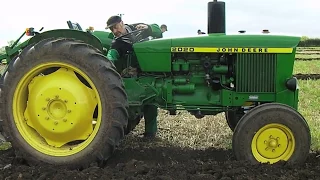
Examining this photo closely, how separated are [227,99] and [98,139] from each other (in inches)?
52.7

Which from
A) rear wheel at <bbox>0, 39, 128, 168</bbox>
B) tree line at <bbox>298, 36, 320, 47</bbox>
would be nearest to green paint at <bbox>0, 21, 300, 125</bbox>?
rear wheel at <bbox>0, 39, 128, 168</bbox>

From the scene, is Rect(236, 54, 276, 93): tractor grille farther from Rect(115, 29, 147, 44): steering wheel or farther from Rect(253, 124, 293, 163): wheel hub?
Rect(115, 29, 147, 44): steering wheel

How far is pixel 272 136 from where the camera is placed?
14.3 ft

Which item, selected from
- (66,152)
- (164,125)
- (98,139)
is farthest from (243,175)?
(164,125)

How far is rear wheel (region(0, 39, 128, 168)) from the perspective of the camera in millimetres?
4238

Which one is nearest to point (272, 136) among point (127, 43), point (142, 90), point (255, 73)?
point (255, 73)

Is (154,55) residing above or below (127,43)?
below

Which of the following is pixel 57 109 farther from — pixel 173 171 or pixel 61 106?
pixel 173 171

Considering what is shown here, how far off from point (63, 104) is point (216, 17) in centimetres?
176

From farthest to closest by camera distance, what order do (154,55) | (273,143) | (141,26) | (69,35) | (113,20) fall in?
(141,26)
(113,20)
(154,55)
(69,35)
(273,143)

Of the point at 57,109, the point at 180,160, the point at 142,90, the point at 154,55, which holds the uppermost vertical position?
the point at 154,55

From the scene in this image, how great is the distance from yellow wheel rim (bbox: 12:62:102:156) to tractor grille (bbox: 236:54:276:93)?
1.43m

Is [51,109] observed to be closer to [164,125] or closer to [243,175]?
[243,175]

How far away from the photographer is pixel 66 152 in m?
4.38
